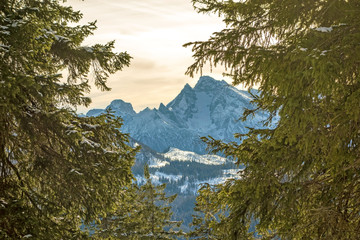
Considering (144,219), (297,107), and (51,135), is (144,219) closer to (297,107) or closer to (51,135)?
(51,135)

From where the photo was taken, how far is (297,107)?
3311 millimetres

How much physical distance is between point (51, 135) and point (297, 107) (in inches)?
182

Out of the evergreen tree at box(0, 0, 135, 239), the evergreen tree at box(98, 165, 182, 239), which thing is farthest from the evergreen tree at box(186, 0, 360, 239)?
the evergreen tree at box(98, 165, 182, 239)

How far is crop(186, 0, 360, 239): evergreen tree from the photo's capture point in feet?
10.1

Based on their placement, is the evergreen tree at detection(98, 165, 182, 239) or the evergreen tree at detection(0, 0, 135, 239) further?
the evergreen tree at detection(98, 165, 182, 239)

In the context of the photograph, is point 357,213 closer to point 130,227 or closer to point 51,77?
point 51,77

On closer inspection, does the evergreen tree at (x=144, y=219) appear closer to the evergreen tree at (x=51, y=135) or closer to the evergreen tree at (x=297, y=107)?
the evergreen tree at (x=51, y=135)

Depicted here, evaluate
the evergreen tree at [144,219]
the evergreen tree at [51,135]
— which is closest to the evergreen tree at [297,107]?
the evergreen tree at [51,135]

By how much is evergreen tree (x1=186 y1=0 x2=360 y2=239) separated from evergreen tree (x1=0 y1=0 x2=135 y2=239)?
93.9 inches

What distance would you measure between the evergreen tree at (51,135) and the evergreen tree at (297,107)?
2.39 meters

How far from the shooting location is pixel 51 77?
4.86 m

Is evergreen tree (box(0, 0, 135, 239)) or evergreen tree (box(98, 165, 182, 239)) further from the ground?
evergreen tree (box(0, 0, 135, 239))

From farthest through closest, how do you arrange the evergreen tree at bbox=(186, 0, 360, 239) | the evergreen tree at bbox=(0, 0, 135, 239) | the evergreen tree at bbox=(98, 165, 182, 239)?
the evergreen tree at bbox=(98, 165, 182, 239), the evergreen tree at bbox=(0, 0, 135, 239), the evergreen tree at bbox=(186, 0, 360, 239)

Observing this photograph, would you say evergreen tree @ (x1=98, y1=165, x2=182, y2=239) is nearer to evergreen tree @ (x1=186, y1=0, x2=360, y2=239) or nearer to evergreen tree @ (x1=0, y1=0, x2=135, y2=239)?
evergreen tree @ (x1=0, y1=0, x2=135, y2=239)
